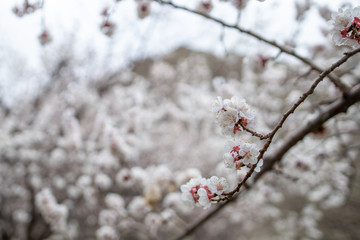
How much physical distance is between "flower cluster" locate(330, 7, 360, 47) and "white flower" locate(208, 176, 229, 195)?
0.52 m

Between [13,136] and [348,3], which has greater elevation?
[13,136]

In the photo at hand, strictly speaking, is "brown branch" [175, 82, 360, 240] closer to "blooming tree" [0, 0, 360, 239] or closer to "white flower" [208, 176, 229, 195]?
"blooming tree" [0, 0, 360, 239]

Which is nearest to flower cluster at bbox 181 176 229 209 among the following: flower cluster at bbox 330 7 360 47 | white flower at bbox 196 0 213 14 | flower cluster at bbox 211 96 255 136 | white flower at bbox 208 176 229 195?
white flower at bbox 208 176 229 195

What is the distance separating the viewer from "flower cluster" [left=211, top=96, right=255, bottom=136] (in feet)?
2.32

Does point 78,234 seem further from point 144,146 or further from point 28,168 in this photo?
point 144,146

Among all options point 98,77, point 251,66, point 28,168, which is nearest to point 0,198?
point 28,168

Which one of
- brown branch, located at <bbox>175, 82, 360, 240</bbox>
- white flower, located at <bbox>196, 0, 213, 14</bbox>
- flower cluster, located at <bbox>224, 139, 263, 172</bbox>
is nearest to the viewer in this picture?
flower cluster, located at <bbox>224, 139, 263, 172</bbox>

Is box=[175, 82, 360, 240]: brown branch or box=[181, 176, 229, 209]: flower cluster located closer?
box=[181, 176, 229, 209]: flower cluster

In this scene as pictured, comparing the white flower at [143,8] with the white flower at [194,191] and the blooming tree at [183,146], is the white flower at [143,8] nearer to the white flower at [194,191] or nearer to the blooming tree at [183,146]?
the blooming tree at [183,146]

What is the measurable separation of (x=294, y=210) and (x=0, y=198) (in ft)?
27.1

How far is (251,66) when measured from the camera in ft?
7.00

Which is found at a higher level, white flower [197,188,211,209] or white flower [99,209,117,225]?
white flower [99,209,117,225]

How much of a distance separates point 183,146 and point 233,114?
5.58 metres

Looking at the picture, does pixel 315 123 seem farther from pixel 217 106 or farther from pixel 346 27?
pixel 217 106
